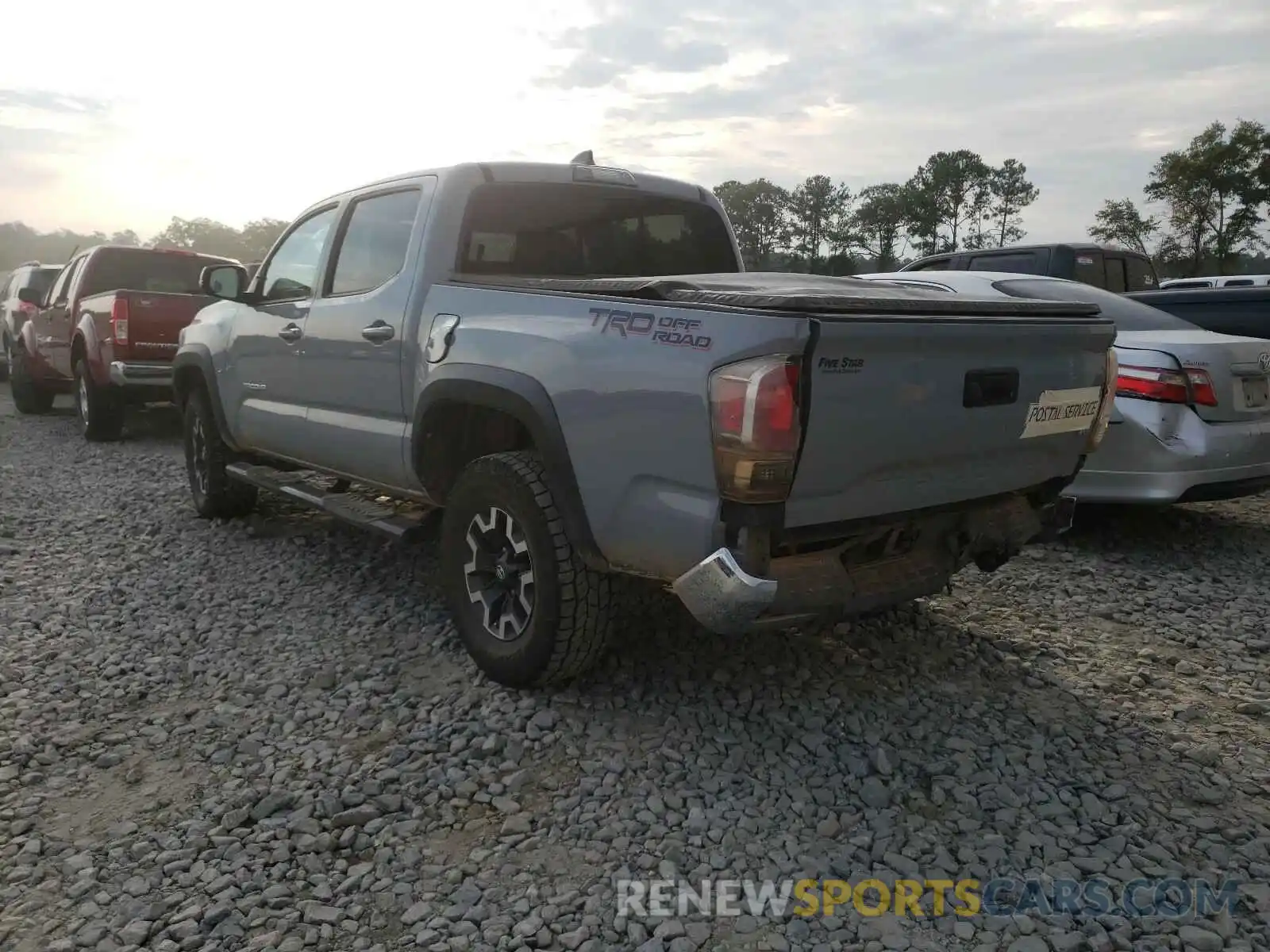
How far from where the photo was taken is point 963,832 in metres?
2.80

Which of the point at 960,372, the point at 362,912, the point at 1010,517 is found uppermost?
the point at 960,372

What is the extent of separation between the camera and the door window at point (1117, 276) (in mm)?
10500

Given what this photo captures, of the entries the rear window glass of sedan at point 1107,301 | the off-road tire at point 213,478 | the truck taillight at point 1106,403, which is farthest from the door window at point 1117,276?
the off-road tire at point 213,478

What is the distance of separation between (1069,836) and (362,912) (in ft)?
6.51

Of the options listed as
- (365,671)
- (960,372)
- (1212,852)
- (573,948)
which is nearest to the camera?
(573,948)

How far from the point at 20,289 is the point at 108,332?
6.07m

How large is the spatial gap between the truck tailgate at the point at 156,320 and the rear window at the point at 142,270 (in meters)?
1.56

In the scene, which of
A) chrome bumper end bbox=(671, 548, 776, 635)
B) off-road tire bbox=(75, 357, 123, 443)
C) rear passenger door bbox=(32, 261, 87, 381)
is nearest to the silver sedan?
chrome bumper end bbox=(671, 548, 776, 635)

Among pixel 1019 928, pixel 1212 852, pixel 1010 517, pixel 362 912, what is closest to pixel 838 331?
pixel 1010 517

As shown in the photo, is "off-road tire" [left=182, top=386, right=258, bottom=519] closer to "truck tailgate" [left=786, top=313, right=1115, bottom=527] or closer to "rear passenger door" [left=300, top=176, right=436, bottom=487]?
"rear passenger door" [left=300, top=176, right=436, bottom=487]

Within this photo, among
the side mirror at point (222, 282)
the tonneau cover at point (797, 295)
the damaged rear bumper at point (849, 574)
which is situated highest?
the side mirror at point (222, 282)

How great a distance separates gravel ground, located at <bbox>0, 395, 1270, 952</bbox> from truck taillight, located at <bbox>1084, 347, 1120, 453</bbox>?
963 millimetres

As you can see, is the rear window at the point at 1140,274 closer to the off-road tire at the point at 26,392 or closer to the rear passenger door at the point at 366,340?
the rear passenger door at the point at 366,340

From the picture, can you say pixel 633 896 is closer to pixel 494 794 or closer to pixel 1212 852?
pixel 494 794
